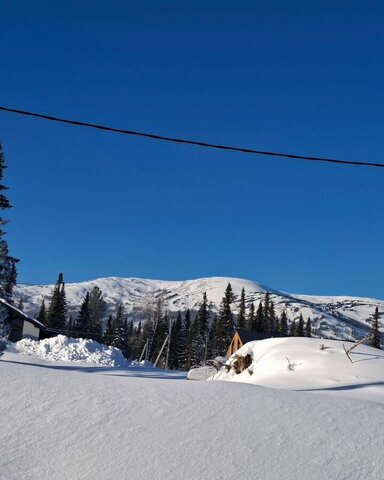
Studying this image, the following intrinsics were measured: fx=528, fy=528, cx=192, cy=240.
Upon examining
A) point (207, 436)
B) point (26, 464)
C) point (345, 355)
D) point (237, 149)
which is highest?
point (237, 149)

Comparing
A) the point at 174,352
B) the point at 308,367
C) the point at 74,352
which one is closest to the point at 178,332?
the point at 174,352

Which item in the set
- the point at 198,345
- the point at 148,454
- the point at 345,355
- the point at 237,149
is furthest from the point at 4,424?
the point at 198,345

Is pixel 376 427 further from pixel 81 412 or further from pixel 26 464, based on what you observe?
pixel 26 464

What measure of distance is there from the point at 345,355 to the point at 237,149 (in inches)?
312

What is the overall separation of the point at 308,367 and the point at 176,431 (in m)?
7.82

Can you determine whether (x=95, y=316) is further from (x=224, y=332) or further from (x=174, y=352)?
(x=224, y=332)

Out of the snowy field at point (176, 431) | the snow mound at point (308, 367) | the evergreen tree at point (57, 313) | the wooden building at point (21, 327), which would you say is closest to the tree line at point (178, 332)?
the evergreen tree at point (57, 313)

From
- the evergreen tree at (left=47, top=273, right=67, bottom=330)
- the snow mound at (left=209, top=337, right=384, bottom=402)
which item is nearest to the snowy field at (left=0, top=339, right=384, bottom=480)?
the snow mound at (left=209, top=337, right=384, bottom=402)

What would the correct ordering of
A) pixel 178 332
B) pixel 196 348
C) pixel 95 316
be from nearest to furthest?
pixel 196 348 < pixel 178 332 < pixel 95 316

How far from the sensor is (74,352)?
36156 mm

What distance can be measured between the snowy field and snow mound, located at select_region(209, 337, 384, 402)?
139 inches

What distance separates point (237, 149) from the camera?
24.3ft

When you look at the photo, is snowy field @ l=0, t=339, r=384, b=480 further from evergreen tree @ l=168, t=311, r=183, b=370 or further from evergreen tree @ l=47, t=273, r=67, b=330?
evergreen tree @ l=168, t=311, r=183, b=370

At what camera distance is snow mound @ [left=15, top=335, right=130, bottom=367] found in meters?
35.5
